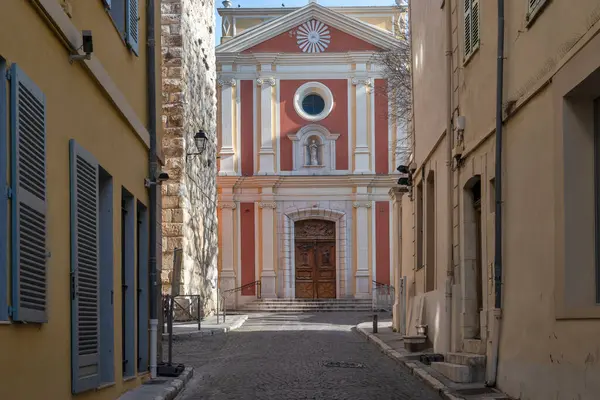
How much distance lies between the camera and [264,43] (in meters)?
42.0

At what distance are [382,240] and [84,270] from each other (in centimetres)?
3335

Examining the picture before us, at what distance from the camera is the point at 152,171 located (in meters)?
12.9

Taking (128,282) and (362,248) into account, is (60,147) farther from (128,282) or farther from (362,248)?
(362,248)

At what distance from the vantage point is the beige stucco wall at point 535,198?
26.9ft

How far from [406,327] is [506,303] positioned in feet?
33.3

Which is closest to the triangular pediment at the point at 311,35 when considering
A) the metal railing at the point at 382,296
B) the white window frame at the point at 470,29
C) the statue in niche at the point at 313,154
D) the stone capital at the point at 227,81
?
the stone capital at the point at 227,81

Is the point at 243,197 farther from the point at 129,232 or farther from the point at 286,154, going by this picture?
the point at 129,232

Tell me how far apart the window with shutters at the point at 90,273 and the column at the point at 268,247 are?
3093cm

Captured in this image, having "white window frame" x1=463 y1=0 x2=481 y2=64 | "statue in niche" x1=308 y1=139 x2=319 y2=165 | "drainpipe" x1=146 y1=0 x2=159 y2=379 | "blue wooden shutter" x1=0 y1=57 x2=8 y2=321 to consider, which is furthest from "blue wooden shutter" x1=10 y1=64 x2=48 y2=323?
"statue in niche" x1=308 y1=139 x2=319 y2=165

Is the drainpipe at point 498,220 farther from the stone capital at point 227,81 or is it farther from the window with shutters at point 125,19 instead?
the stone capital at point 227,81

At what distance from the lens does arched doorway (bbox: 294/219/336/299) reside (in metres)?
41.5

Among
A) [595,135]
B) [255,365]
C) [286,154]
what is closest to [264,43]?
[286,154]

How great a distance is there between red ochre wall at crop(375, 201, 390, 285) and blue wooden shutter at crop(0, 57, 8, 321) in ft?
117

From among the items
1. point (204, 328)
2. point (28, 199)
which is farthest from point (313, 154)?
point (28, 199)
